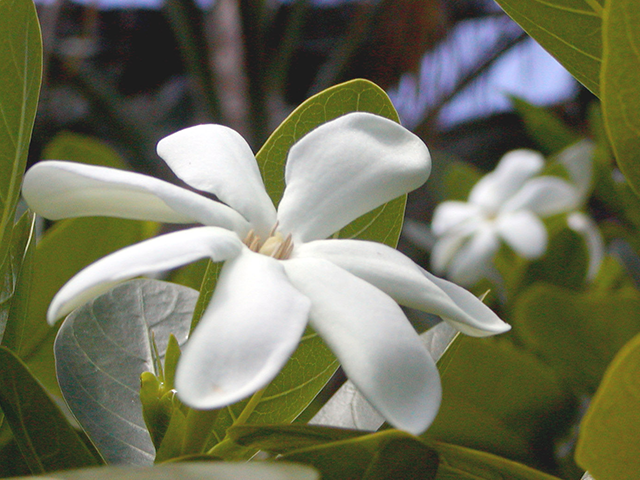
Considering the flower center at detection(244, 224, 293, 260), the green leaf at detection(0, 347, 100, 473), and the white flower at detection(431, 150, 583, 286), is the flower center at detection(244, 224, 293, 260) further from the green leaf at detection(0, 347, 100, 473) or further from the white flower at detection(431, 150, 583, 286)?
the white flower at detection(431, 150, 583, 286)

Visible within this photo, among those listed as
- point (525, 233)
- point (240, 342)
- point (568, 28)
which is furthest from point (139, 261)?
point (525, 233)

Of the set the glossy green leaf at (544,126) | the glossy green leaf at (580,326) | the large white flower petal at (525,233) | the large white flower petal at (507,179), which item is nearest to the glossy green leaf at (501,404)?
the glossy green leaf at (580,326)

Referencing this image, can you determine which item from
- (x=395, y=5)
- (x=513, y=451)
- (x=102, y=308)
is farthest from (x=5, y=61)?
(x=395, y=5)

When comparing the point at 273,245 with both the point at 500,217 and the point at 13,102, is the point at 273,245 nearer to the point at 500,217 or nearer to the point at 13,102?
the point at 13,102

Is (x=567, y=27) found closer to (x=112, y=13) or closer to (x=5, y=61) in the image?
(x=5, y=61)

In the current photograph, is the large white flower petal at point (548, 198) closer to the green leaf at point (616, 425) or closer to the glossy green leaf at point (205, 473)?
the green leaf at point (616, 425)
